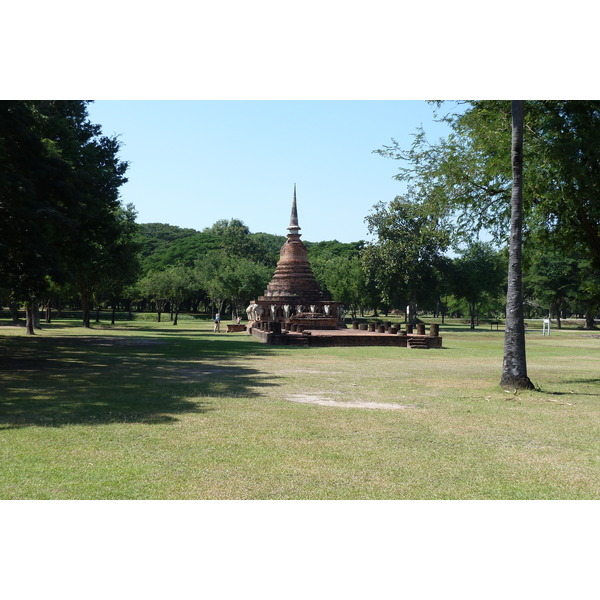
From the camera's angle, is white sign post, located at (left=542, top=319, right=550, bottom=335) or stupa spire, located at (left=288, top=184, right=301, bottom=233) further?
white sign post, located at (left=542, top=319, right=550, bottom=335)

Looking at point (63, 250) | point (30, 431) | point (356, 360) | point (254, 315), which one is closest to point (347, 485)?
point (30, 431)

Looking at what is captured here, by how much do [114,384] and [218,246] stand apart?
257 feet

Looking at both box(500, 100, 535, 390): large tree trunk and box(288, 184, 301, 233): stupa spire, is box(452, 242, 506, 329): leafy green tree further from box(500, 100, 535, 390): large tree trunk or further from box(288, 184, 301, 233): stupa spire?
box(500, 100, 535, 390): large tree trunk

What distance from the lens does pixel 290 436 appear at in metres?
7.36

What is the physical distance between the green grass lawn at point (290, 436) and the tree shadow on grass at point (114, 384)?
48 mm

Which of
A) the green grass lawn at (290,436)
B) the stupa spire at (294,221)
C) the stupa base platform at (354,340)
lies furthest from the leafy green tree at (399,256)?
the green grass lawn at (290,436)

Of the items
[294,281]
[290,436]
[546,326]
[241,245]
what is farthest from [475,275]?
[290,436]

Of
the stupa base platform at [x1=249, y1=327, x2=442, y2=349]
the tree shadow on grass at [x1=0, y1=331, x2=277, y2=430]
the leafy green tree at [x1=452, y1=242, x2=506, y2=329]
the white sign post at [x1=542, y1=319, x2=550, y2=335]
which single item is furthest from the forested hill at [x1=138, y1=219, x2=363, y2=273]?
the tree shadow on grass at [x1=0, y1=331, x2=277, y2=430]

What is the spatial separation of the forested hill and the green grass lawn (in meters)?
58.9

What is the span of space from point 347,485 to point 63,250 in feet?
59.0

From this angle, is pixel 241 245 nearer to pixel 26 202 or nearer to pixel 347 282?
pixel 347 282

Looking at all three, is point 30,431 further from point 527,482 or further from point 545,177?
point 545,177

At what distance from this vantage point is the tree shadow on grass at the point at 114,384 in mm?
8680

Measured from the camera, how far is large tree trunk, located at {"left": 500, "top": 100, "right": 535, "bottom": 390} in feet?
40.2
